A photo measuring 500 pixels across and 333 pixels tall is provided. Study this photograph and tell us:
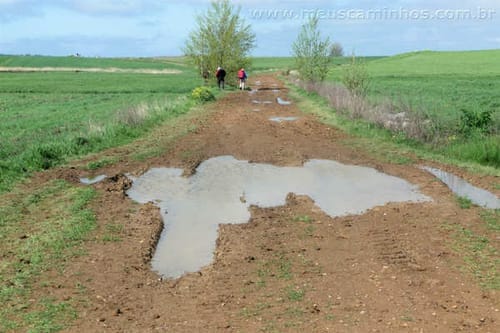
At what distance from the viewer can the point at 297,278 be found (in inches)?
254

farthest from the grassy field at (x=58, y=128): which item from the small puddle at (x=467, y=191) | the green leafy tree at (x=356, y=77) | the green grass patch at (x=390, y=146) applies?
the small puddle at (x=467, y=191)

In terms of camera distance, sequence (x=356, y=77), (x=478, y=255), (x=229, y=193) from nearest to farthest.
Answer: (x=478, y=255) < (x=229, y=193) < (x=356, y=77)

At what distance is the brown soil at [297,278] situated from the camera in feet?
17.6

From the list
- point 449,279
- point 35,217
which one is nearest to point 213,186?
point 35,217

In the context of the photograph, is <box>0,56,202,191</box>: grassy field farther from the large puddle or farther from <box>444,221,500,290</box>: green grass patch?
<box>444,221,500,290</box>: green grass patch

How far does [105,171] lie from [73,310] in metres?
7.63

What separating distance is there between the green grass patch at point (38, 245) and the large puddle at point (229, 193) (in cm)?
122

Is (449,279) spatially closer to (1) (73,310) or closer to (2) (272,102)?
(1) (73,310)

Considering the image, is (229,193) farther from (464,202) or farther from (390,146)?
(390,146)

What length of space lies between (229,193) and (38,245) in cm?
429

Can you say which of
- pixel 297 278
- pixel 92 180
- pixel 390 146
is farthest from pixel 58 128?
pixel 297 278

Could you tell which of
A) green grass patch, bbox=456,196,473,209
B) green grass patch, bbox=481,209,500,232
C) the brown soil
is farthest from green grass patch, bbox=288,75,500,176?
green grass patch, bbox=481,209,500,232

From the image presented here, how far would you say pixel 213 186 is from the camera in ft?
38.1

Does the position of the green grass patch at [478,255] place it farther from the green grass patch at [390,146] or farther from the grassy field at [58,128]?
the grassy field at [58,128]
